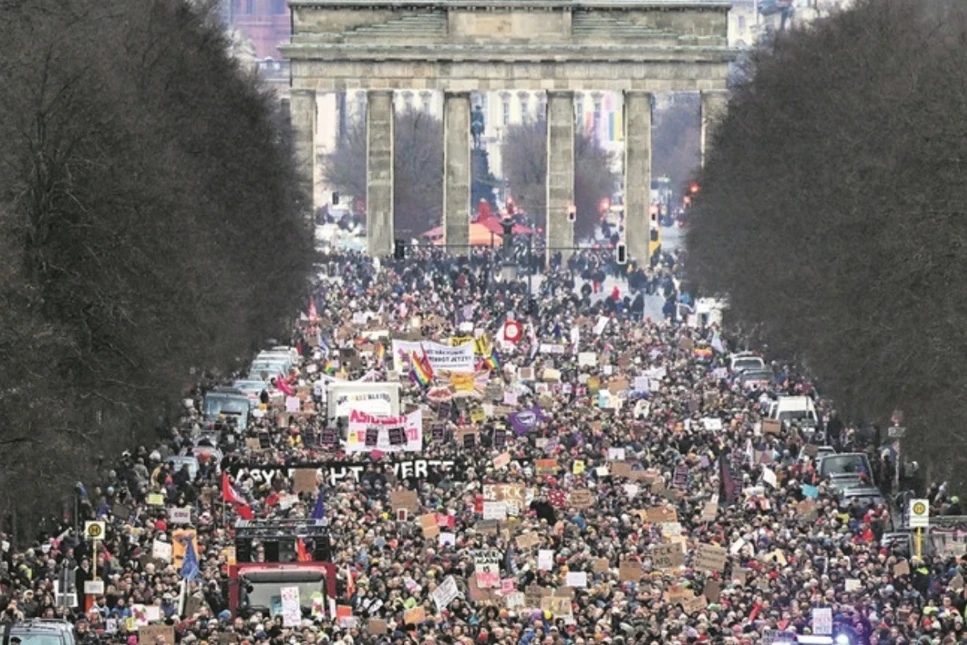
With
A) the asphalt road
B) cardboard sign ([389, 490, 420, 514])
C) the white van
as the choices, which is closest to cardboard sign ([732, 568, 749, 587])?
cardboard sign ([389, 490, 420, 514])

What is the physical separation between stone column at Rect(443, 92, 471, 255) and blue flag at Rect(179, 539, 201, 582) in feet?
342

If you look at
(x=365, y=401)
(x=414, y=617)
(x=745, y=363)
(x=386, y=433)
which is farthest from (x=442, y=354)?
(x=414, y=617)

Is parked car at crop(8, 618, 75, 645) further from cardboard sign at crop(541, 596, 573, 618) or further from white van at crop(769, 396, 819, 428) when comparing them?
white van at crop(769, 396, 819, 428)

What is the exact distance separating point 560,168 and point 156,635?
112157 mm

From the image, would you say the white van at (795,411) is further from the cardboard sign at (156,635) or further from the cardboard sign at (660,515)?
the cardboard sign at (156,635)

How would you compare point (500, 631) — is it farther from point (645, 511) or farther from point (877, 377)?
point (877, 377)

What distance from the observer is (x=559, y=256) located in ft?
538

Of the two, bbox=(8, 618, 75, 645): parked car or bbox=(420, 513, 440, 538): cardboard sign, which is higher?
bbox=(420, 513, 440, 538): cardboard sign

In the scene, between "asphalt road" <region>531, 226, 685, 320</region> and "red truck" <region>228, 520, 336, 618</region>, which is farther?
"asphalt road" <region>531, 226, 685, 320</region>

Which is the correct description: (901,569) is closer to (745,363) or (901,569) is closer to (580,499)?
(580,499)

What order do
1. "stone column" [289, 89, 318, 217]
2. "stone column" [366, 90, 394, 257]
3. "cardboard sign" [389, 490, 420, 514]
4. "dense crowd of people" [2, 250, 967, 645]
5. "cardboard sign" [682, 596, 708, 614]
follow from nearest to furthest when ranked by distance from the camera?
"dense crowd of people" [2, 250, 967, 645] → "cardboard sign" [682, 596, 708, 614] → "cardboard sign" [389, 490, 420, 514] → "stone column" [289, 89, 318, 217] → "stone column" [366, 90, 394, 257]

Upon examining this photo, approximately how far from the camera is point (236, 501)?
68.9m

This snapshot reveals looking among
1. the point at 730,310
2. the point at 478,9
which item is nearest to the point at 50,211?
the point at 730,310

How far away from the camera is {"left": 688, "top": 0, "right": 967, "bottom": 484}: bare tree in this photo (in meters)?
71.2
